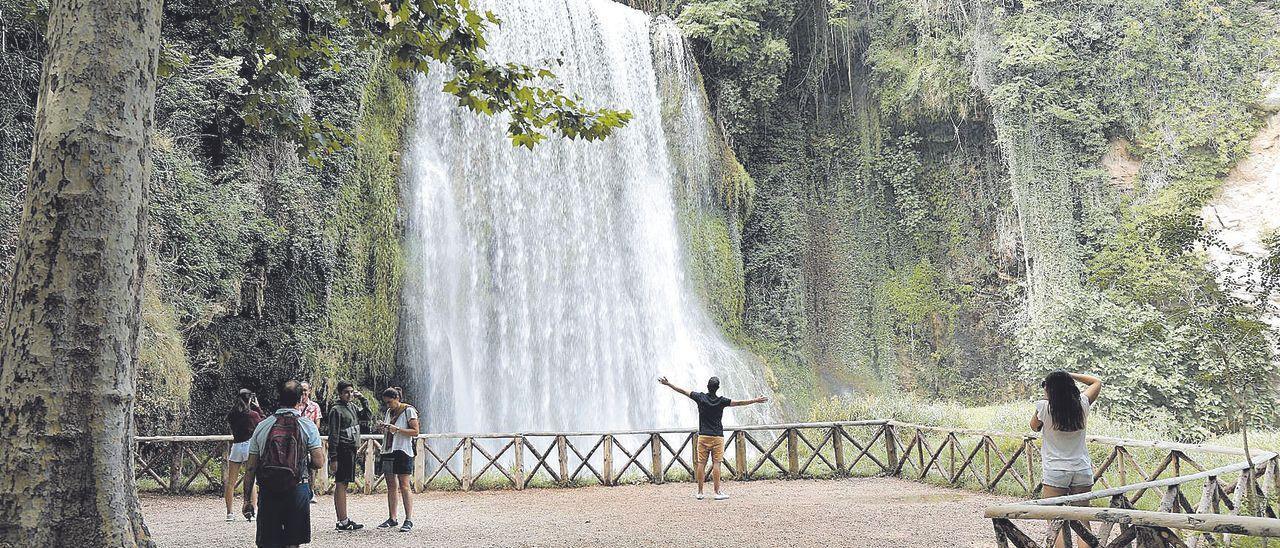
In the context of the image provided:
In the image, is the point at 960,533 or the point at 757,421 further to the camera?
the point at 757,421

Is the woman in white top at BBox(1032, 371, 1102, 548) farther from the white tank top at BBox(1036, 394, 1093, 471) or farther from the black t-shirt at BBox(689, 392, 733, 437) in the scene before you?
the black t-shirt at BBox(689, 392, 733, 437)

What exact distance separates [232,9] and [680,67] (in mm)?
13653

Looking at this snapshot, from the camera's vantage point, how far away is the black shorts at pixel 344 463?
7.70 metres

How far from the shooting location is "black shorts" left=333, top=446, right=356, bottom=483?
7.70 metres

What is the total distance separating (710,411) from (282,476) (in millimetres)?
4907

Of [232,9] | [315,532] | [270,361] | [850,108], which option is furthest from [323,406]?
[850,108]

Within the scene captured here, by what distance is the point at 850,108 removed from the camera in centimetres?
2394

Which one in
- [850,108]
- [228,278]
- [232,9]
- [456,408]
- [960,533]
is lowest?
[960,533]

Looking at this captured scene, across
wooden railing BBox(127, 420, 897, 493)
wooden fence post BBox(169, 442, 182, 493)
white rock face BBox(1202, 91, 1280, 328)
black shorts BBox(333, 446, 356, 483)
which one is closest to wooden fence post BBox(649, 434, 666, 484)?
wooden railing BBox(127, 420, 897, 493)

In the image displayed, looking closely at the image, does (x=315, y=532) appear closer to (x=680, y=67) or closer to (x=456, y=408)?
(x=456, y=408)

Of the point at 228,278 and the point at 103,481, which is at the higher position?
the point at 228,278

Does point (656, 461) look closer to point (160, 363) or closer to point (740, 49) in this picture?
point (160, 363)

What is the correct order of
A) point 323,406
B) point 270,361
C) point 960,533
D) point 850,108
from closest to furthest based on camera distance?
point 960,533 < point 270,361 < point 323,406 < point 850,108

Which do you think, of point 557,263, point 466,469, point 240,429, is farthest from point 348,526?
point 557,263
